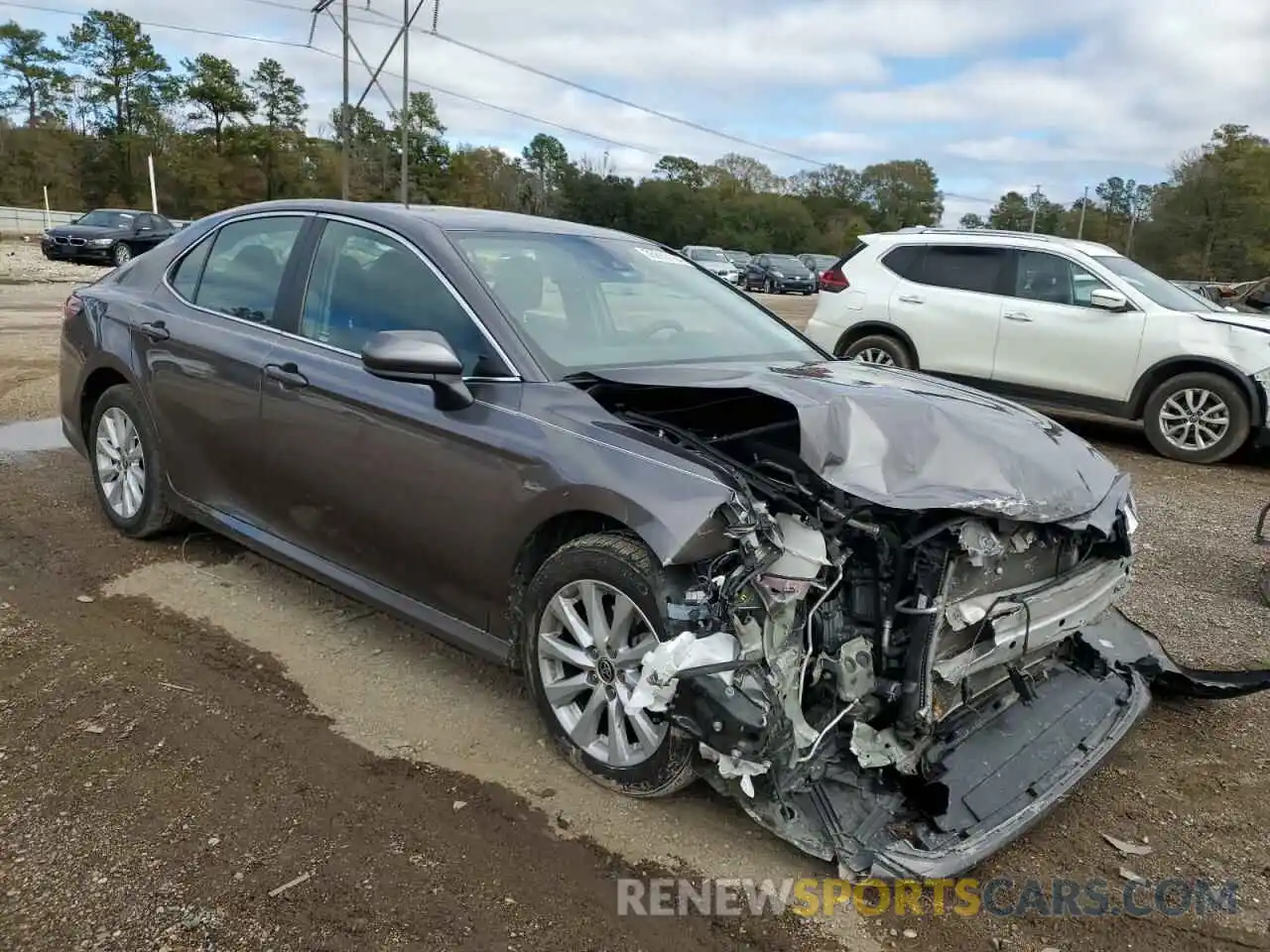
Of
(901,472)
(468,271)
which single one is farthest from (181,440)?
(901,472)

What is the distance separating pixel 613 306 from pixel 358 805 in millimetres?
2074

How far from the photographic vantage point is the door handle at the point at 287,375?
3.84 m

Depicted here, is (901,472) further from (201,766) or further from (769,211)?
(769,211)

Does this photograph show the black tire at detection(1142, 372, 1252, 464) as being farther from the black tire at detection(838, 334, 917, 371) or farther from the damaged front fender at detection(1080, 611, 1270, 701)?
the damaged front fender at detection(1080, 611, 1270, 701)

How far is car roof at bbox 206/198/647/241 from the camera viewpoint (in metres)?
3.89

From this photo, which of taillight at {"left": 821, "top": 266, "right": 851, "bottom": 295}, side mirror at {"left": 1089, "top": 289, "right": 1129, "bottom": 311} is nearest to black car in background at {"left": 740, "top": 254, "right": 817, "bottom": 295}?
taillight at {"left": 821, "top": 266, "right": 851, "bottom": 295}

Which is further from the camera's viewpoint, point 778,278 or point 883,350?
point 778,278

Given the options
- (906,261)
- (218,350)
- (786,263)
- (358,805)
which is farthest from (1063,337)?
(786,263)

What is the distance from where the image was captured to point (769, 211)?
8188 cm

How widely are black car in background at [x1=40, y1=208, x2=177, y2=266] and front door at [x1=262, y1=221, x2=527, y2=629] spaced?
85.0ft

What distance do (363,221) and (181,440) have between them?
1.41 m

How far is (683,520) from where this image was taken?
2.75 metres

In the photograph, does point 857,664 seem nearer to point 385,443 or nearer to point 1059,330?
point 385,443

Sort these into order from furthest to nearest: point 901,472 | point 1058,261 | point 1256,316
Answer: point 1058,261 → point 1256,316 → point 901,472
